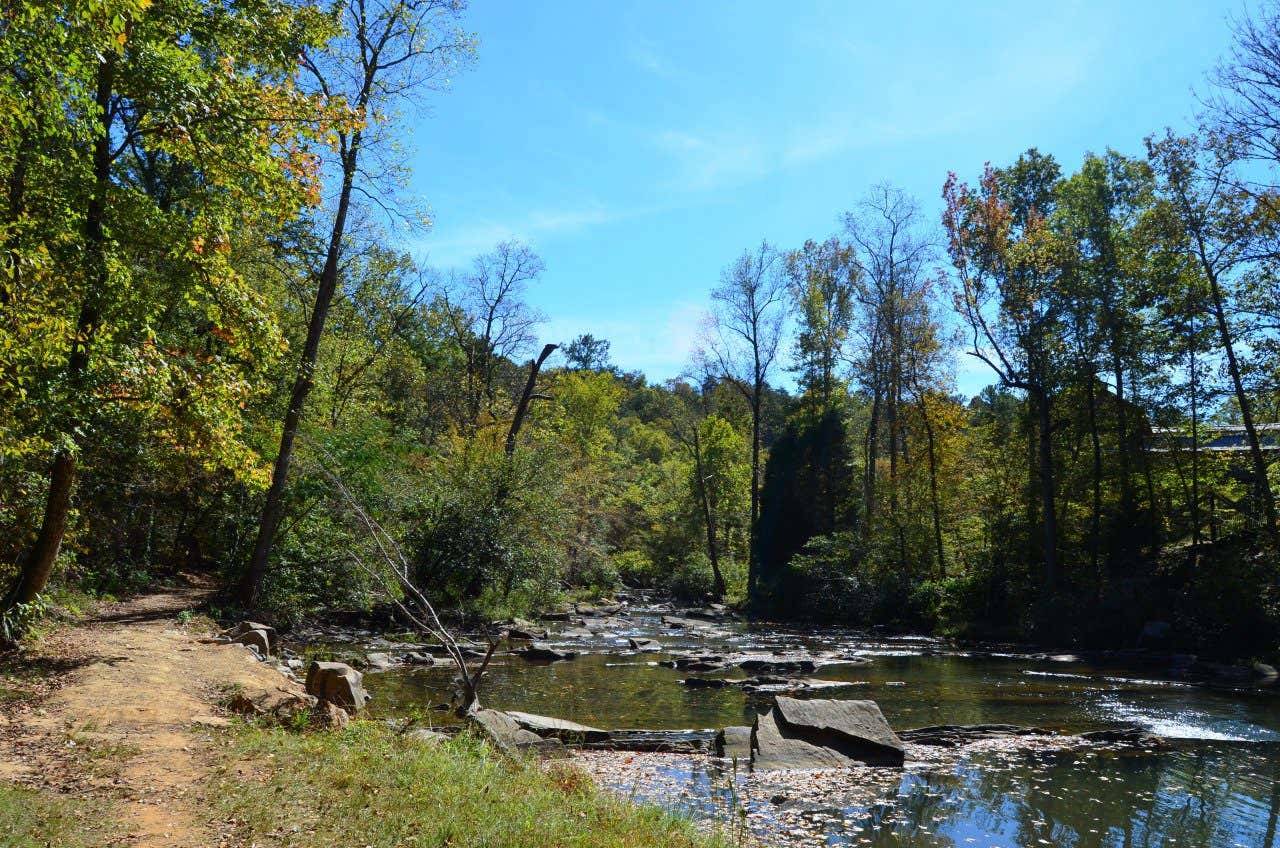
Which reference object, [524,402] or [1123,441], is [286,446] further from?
[1123,441]

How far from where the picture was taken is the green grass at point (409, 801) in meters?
5.08

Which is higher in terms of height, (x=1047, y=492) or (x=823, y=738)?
(x=1047, y=492)

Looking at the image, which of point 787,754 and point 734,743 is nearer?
point 787,754

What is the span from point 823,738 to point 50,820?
796 centimetres

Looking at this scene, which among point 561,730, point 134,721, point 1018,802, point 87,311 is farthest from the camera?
point 561,730

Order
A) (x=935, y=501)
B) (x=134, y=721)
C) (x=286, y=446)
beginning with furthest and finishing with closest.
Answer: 1. (x=935, y=501)
2. (x=286, y=446)
3. (x=134, y=721)

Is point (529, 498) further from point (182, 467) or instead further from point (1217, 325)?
point (1217, 325)

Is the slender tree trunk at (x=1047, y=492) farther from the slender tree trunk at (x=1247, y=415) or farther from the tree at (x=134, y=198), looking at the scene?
the tree at (x=134, y=198)

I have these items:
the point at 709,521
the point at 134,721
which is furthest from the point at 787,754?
the point at 709,521

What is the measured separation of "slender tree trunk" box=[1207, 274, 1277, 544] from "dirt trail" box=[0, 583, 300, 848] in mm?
22206

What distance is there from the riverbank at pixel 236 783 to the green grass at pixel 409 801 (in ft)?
0.05

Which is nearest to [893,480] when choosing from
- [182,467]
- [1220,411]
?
[1220,411]

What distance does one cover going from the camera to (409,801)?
5.59 meters

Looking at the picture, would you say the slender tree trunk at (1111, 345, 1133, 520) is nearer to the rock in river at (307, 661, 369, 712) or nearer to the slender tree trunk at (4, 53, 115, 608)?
the rock in river at (307, 661, 369, 712)
